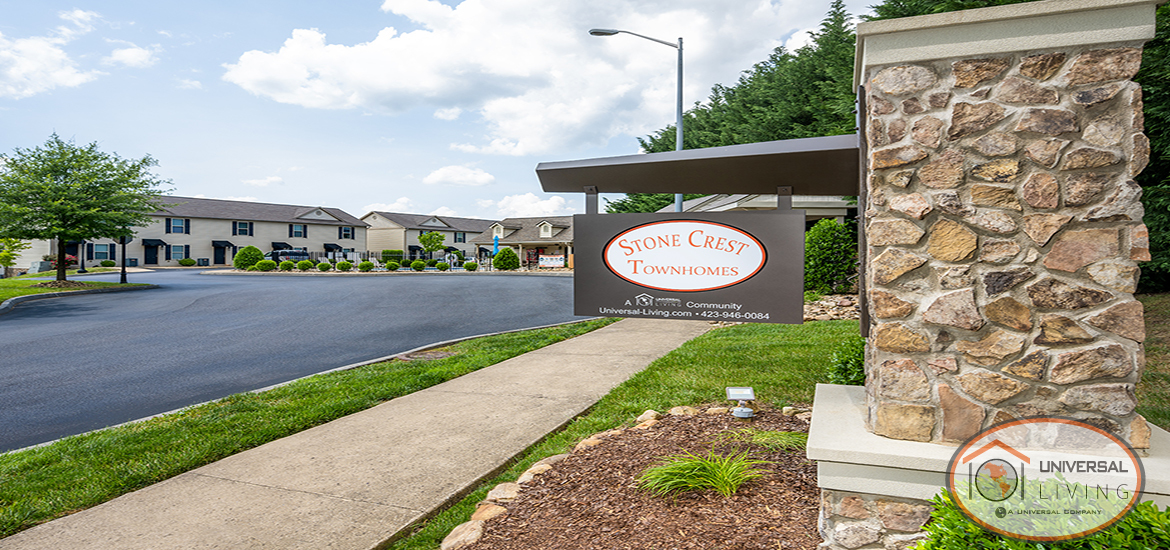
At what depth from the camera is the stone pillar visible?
2.87 m

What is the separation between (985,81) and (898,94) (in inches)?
16.1

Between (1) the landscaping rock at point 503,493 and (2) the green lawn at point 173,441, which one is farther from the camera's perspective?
(2) the green lawn at point 173,441

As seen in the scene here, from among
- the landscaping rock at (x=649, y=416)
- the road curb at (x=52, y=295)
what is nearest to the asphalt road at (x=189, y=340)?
the road curb at (x=52, y=295)

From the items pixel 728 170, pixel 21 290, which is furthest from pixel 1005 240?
pixel 21 290

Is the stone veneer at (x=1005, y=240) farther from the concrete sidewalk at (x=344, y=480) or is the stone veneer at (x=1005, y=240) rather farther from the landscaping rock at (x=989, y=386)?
the concrete sidewalk at (x=344, y=480)

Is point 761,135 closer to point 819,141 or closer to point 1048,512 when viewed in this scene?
point 819,141

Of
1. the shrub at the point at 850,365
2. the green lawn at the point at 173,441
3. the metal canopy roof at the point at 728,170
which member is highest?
the metal canopy roof at the point at 728,170

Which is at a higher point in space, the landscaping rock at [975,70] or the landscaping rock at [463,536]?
the landscaping rock at [975,70]

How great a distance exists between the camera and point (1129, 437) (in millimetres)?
2924

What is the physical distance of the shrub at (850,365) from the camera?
5035 millimetres

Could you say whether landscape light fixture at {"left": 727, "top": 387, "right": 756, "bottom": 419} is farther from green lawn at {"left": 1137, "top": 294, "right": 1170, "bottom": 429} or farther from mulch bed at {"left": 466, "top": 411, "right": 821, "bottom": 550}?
green lawn at {"left": 1137, "top": 294, "right": 1170, "bottom": 429}

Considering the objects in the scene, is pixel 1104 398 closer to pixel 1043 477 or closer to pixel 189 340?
pixel 1043 477

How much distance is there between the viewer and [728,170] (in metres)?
4.39

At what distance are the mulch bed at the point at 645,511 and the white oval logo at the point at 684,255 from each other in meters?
1.29
